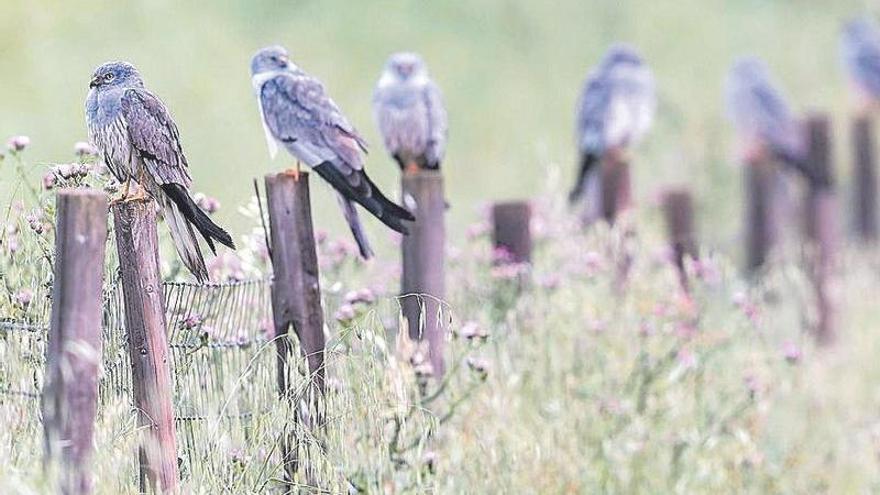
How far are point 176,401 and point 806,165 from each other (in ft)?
22.5

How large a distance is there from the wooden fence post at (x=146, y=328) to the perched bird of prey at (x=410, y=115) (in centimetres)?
320

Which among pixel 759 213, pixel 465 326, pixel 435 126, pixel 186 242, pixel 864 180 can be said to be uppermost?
pixel 864 180

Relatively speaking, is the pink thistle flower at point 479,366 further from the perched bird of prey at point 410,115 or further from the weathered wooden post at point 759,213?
the weathered wooden post at point 759,213

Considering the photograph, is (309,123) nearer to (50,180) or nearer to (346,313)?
(346,313)

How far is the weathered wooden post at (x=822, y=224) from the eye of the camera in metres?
9.51

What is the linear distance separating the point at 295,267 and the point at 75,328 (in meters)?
1.11

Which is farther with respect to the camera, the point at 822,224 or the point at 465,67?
the point at 465,67

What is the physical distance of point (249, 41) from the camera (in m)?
13.5

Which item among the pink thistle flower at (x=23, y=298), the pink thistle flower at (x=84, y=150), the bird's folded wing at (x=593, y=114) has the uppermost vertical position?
the bird's folded wing at (x=593, y=114)

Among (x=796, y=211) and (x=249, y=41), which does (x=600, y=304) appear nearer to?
(x=796, y=211)

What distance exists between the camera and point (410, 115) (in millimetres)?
7137

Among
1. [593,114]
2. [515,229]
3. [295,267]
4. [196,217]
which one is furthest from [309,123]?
[593,114]

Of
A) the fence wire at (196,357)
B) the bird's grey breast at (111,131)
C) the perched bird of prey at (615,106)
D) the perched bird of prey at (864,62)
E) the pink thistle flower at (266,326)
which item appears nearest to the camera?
the fence wire at (196,357)

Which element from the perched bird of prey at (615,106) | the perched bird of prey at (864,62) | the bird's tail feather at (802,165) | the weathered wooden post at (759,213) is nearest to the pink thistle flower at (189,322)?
the perched bird of prey at (615,106)
